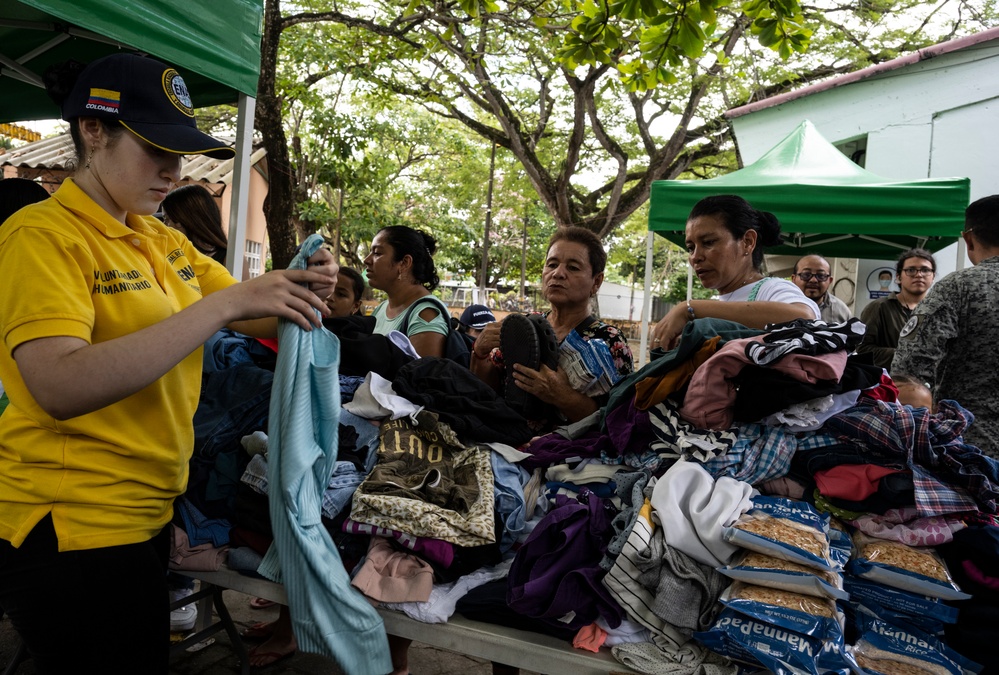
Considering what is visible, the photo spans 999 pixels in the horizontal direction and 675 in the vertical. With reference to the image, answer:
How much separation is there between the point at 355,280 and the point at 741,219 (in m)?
2.59

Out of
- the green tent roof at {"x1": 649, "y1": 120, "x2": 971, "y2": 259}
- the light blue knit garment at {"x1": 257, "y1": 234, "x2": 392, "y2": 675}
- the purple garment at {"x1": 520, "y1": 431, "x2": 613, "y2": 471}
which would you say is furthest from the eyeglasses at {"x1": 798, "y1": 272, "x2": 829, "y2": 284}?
the light blue knit garment at {"x1": 257, "y1": 234, "x2": 392, "y2": 675}

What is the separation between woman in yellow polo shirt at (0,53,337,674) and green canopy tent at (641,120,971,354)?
3774mm

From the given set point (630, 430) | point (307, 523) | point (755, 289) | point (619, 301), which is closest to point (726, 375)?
point (630, 430)

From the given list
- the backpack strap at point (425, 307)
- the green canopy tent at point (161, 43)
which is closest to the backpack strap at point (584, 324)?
the backpack strap at point (425, 307)

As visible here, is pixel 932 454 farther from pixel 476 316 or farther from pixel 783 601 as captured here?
pixel 476 316

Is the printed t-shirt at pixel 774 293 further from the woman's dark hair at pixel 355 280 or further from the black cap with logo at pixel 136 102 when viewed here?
the woman's dark hair at pixel 355 280

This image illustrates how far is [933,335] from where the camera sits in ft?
10.1

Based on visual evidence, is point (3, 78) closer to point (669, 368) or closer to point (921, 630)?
point (669, 368)

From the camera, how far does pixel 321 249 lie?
5.65 feet

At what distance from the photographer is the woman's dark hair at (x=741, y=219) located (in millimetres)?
2600

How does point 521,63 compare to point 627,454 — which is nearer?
point 627,454

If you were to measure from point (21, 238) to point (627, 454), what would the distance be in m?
1.60

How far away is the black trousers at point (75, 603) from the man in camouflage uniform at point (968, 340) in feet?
10.1

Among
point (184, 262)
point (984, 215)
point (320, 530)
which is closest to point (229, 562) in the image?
point (320, 530)
